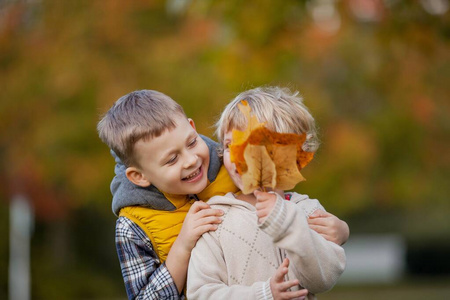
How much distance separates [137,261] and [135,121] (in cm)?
61

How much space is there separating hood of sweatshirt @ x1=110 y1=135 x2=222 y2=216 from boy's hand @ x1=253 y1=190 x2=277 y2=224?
0.57 meters

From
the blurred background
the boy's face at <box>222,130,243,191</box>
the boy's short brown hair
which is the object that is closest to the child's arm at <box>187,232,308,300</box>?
the boy's face at <box>222,130,243,191</box>

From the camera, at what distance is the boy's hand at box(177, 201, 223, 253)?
3040 millimetres

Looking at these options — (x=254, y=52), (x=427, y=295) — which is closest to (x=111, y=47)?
(x=254, y=52)

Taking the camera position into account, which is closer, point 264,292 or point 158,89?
point 264,292

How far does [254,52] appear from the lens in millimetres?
7906

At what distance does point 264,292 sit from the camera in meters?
2.83

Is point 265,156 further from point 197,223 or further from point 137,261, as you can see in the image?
point 137,261

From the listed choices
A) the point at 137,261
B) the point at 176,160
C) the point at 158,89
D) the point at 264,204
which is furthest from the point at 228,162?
the point at 158,89

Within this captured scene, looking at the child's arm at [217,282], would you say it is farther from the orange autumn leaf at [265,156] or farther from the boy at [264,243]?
the orange autumn leaf at [265,156]

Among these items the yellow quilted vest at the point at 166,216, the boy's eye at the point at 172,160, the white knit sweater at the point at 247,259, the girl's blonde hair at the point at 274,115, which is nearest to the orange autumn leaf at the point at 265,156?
the white knit sweater at the point at 247,259

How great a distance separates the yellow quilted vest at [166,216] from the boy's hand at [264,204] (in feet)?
1.74

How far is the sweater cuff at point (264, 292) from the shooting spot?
2811 mm

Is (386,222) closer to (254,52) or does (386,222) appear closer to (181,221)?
(254,52)
